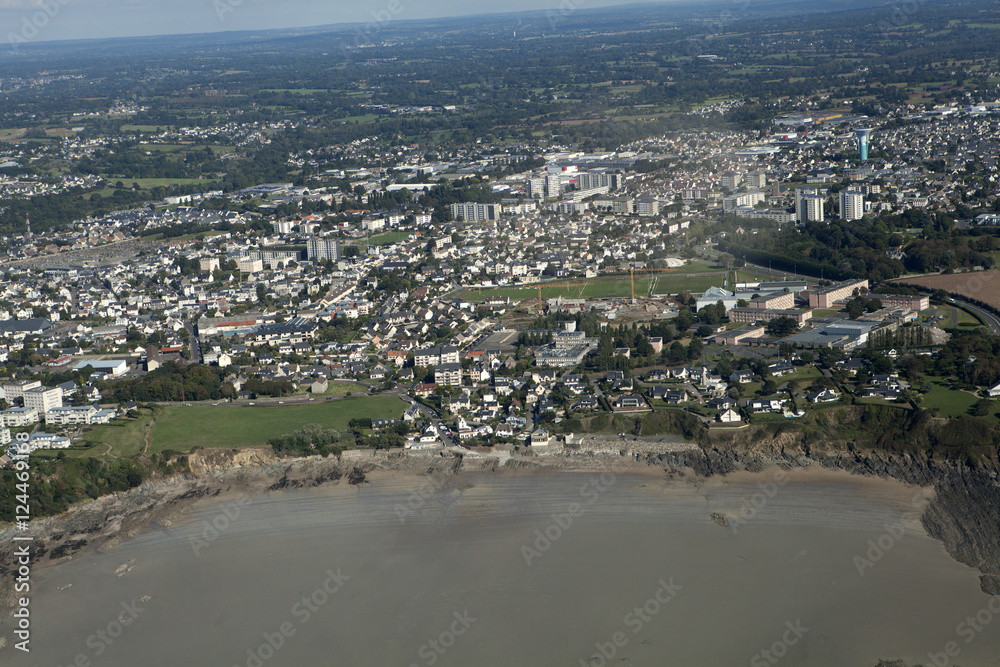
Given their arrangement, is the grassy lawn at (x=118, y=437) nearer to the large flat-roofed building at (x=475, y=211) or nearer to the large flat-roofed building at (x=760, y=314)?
the large flat-roofed building at (x=760, y=314)

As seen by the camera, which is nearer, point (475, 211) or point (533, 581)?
point (533, 581)

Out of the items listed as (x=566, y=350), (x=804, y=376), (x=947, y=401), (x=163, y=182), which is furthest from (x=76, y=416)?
(x=163, y=182)

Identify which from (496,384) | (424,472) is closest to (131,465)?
(424,472)

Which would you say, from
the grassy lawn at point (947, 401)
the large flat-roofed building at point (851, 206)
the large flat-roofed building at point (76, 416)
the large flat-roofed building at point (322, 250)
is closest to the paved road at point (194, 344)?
the large flat-roofed building at point (76, 416)

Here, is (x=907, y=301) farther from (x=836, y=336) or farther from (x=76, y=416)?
(x=76, y=416)

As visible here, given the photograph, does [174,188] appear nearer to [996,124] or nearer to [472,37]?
[996,124]

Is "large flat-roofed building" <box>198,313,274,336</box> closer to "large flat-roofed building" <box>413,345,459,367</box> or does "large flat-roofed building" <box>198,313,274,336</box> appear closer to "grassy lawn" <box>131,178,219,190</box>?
"large flat-roofed building" <box>413,345,459,367</box>

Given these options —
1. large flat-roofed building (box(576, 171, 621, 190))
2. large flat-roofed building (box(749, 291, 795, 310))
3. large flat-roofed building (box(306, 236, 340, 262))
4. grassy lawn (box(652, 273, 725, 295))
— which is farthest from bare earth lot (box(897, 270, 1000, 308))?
large flat-roofed building (box(576, 171, 621, 190))
